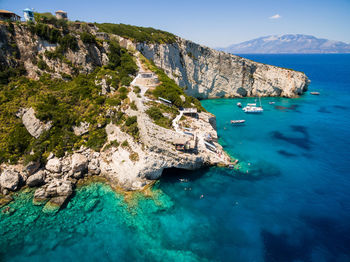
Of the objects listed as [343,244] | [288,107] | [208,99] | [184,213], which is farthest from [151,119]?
[288,107]

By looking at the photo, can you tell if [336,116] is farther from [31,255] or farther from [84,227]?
[31,255]

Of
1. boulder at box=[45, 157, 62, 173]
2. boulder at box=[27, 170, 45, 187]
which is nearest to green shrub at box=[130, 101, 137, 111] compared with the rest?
boulder at box=[45, 157, 62, 173]

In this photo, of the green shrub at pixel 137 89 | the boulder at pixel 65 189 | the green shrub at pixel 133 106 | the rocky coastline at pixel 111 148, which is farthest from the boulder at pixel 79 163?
the green shrub at pixel 137 89

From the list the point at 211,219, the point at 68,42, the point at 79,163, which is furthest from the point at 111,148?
the point at 68,42

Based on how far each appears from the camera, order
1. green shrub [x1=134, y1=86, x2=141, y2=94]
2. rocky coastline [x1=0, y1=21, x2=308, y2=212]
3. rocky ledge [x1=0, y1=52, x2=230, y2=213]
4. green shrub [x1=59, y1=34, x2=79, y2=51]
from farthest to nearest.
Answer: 1. green shrub [x1=59, y1=34, x2=79, y2=51]
2. green shrub [x1=134, y1=86, x2=141, y2=94]
3. rocky coastline [x1=0, y1=21, x2=308, y2=212]
4. rocky ledge [x1=0, y1=52, x2=230, y2=213]

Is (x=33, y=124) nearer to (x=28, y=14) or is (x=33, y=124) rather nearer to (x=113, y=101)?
(x=113, y=101)

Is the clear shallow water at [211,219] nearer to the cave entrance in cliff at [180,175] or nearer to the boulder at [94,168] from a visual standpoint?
the cave entrance in cliff at [180,175]

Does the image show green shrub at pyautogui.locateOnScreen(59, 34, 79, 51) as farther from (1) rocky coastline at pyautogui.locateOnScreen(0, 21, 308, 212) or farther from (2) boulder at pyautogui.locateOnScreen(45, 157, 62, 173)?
(2) boulder at pyautogui.locateOnScreen(45, 157, 62, 173)
